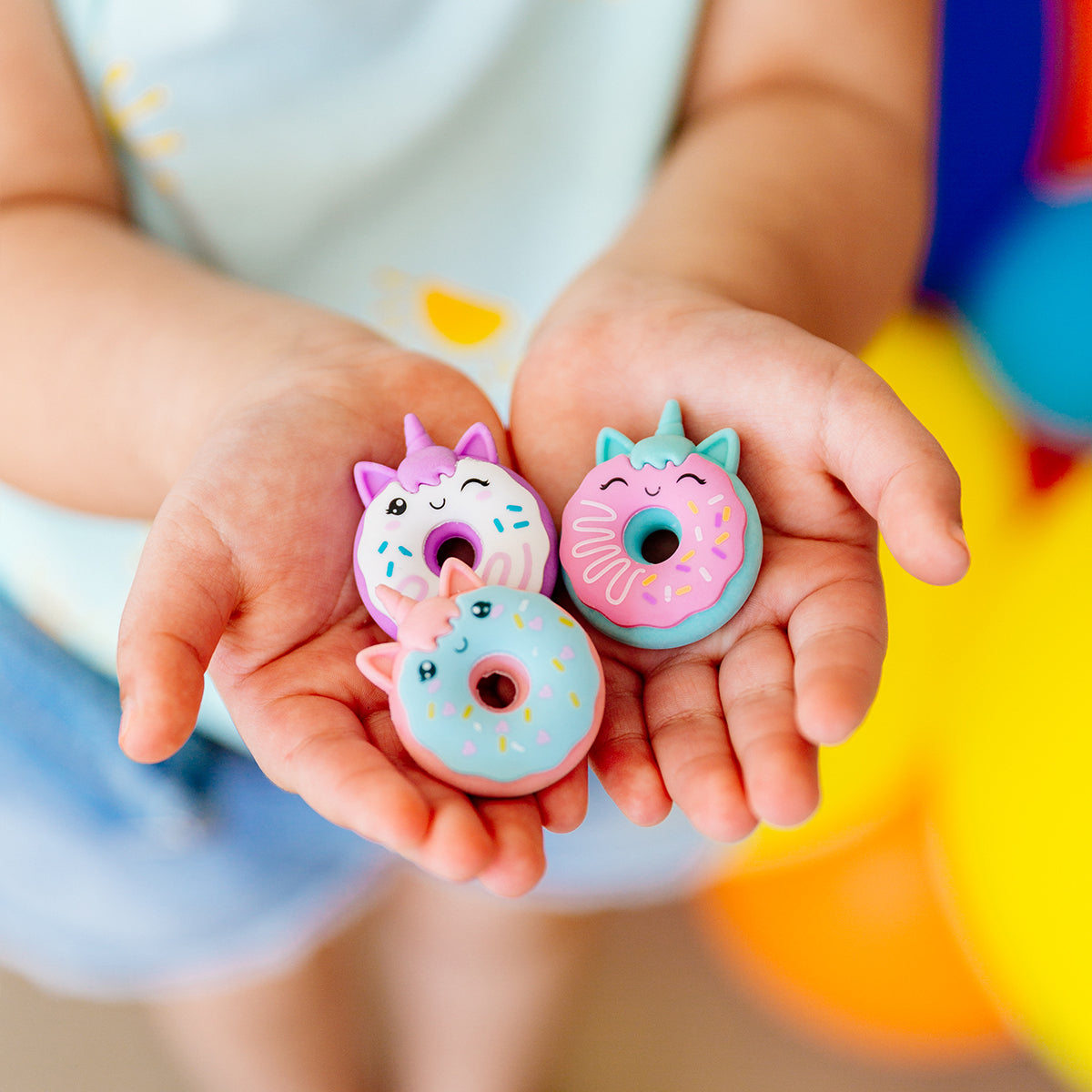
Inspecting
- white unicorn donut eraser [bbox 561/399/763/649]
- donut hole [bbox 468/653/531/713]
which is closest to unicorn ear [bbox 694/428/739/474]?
white unicorn donut eraser [bbox 561/399/763/649]

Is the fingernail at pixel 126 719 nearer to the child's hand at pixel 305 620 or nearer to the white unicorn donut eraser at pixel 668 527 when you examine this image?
the child's hand at pixel 305 620

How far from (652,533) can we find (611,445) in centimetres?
10

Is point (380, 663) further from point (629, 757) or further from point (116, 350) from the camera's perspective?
point (116, 350)

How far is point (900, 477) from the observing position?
2.20 feet

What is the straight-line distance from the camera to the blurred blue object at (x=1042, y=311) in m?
1.37

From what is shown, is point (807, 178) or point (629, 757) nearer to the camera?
point (629, 757)

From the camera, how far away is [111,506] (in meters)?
0.97

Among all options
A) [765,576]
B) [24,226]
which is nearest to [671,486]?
[765,576]

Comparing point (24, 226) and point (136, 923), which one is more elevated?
point (24, 226)

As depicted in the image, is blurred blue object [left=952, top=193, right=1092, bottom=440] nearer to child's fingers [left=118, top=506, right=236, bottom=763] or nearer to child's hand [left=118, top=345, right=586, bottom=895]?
child's hand [left=118, top=345, right=586, bottom=895]

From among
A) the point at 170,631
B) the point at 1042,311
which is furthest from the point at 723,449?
the point at 1042,311

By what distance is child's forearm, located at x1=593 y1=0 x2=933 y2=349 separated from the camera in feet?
3.28

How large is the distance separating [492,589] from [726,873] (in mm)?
803

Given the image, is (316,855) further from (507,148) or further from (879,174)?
(879,174)
